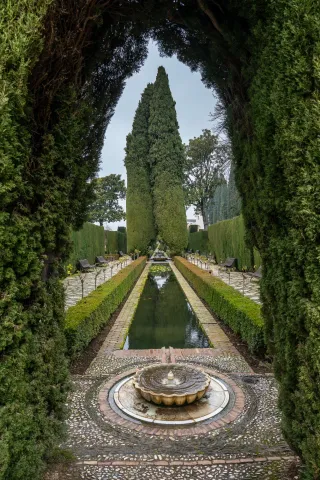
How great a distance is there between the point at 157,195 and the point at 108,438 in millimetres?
24990

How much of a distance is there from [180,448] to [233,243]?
1708 cm

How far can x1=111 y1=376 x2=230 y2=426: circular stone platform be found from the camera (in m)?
3.80

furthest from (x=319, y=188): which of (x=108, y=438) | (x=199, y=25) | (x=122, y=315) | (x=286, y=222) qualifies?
(x=122, y=315)

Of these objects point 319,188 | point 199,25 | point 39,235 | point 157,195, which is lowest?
point 39,235

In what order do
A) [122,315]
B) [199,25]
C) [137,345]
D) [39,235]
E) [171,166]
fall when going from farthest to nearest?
[171,166] → [122,315] → [137,345] → [199,25] → [39,235]

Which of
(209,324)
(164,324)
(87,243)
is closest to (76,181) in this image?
(209,324)

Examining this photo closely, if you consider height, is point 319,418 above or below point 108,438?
above

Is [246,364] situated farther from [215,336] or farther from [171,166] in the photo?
[171,166]

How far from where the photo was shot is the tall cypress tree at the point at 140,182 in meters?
28.2

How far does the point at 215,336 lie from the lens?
7.13m

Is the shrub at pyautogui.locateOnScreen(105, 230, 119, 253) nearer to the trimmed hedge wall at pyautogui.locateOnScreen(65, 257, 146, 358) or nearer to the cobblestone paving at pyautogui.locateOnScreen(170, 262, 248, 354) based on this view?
the cobblestone paving at pyautogui.locateOnScreen(170, 262, 248, 354)

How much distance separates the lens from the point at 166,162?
27.3 m

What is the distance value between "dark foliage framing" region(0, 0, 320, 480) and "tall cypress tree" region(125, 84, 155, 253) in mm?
25181

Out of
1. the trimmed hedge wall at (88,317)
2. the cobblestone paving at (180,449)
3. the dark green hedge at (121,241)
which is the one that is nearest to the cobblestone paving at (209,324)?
the cobblestone paving at (180,449)
